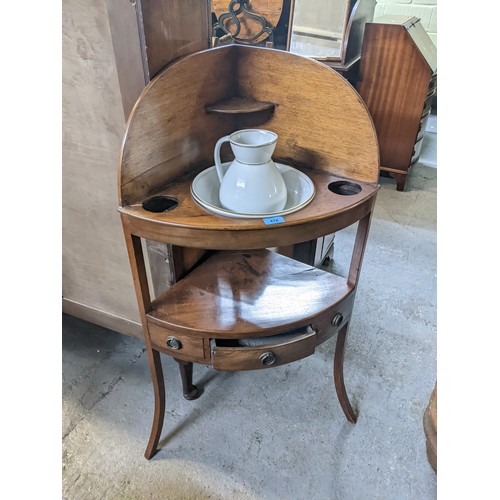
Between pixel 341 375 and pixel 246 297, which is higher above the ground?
pixel 246 297

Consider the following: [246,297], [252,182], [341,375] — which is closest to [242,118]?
[252,182]

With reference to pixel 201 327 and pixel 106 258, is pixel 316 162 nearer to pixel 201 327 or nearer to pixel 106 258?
pixel 201 327

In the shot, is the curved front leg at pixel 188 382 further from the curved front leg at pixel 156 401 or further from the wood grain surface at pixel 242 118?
the wood grain surface at pixel 242 118

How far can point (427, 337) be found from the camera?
57.6 inches

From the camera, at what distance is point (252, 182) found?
0.76 metres

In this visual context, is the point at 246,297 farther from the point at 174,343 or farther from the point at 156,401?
the point at 156,401

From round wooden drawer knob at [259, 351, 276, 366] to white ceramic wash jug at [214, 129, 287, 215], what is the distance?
29 centimetres

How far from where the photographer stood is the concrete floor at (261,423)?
1.04 meters

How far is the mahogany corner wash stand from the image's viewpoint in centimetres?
75

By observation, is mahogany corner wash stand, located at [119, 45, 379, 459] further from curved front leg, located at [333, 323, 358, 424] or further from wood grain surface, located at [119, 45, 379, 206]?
curved front leg, located at [333, 323, 358, 424]

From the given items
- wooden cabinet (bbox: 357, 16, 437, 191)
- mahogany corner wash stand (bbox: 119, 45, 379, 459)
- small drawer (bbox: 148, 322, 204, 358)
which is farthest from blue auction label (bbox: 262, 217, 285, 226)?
wooden cabinet (bbox: 357, 16, 437, 191)

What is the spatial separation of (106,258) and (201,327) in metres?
0.48

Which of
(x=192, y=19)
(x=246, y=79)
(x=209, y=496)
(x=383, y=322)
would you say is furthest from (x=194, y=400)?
(x=192, y=19)

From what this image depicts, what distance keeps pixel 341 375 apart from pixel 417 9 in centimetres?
309
